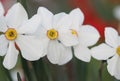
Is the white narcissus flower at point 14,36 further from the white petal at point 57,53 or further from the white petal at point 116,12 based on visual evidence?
the white petal at point 116,12

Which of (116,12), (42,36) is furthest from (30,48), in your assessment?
(116,12)

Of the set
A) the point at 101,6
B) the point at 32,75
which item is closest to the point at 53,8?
the point at 101,6

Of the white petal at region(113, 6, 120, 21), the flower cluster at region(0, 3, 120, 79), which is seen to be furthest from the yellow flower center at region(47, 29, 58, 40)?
the white petal at region(113, 6, 120, 21)

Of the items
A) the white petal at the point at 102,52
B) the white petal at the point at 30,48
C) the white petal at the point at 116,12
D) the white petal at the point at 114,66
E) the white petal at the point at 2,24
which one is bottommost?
the white petal at the point at 116,12

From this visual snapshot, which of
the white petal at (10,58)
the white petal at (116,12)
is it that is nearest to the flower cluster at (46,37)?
the white petal at (10,58)

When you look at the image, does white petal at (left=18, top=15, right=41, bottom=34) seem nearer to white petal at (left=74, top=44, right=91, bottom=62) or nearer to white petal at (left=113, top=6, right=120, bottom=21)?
white petal at (left=74, top=44, right=91, bottom=62)

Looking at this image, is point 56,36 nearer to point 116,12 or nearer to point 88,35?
point 88,35

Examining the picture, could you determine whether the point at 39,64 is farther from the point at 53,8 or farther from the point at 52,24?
the point at 53,8
